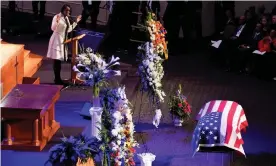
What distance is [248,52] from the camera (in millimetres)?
13570

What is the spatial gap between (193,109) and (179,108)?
0.88 m

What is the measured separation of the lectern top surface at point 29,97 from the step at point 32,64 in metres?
1.91

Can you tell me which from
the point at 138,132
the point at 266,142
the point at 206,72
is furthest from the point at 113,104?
the point at 206,72

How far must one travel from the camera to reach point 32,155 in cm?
927

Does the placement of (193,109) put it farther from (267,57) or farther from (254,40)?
(254,40)

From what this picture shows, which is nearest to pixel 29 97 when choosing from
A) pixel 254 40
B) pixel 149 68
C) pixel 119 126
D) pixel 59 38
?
pixel 149 68

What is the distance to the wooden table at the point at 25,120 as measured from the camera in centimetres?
927

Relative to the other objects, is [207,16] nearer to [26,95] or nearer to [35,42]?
[35,42]

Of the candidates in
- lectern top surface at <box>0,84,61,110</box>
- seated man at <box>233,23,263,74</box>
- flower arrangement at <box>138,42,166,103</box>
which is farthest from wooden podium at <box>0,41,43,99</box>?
seated man at <box>233,23,263,74</box>

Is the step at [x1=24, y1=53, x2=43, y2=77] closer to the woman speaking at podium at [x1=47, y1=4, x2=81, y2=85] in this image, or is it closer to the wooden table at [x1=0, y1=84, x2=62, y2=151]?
the woman speaking at podium at [x1=47, y1=4, x2=81, y2=85]

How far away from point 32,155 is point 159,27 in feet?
8.83

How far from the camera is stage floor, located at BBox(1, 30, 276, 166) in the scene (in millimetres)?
9375

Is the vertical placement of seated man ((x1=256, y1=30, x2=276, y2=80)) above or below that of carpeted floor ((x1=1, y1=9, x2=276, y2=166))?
above

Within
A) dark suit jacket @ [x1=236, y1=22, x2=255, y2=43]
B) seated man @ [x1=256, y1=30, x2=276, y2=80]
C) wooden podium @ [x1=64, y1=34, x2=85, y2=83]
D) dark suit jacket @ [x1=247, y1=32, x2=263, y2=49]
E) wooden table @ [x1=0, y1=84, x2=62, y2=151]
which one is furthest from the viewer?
dark suit jacket @ [x1=236, y1=22, x2=255, y2=43]
